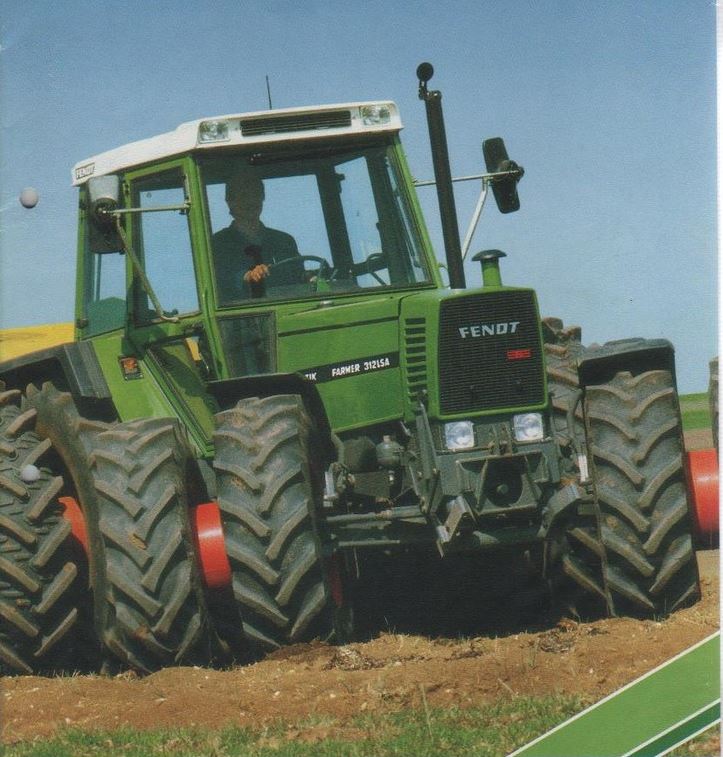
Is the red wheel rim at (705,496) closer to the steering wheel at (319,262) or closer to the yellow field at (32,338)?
the steering wheel at (319,262)

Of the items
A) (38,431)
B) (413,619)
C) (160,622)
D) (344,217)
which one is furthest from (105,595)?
(344,217)

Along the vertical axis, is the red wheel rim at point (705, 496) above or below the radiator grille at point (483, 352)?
below

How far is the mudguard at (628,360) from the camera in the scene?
315 inches

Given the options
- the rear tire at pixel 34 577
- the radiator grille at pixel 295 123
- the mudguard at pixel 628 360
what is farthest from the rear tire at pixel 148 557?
the mudguard at pixel 628 360

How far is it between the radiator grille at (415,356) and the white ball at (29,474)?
1980mm

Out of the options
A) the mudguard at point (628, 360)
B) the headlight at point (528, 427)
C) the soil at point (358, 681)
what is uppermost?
the mudguard at point (628, 360)

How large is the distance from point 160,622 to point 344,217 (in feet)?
8.52

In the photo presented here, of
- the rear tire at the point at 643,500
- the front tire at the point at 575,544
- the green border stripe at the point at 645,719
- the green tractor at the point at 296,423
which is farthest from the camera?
the front tire at the point at 575,544

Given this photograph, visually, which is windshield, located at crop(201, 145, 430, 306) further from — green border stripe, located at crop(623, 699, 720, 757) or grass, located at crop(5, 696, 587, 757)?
green border stripe, located at crop(623, 699, 720, 757)

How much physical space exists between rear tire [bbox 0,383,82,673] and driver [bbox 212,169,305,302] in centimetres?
143

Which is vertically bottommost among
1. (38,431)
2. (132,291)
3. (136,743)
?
(136,743)

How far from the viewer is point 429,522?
7664 mm

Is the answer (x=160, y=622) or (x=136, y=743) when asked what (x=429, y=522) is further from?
(x=136, y=743)

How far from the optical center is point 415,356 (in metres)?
7.96
